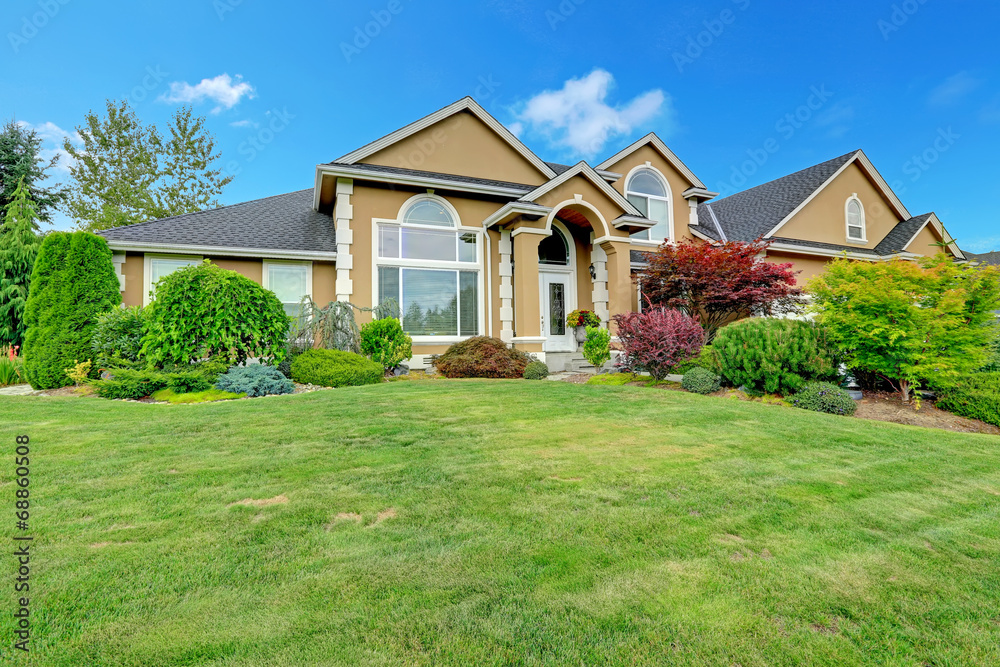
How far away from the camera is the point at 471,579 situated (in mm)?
2189

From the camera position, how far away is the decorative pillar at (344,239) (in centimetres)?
1148

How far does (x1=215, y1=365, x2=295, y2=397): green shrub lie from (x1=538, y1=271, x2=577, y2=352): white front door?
25.2 ft

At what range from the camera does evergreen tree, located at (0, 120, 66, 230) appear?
1934 cm

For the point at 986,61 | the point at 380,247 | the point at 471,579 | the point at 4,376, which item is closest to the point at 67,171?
the point at 4,376

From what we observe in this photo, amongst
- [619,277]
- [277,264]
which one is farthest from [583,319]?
[277,264]

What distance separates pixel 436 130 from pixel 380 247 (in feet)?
12.1

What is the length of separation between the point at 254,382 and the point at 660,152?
14.1m

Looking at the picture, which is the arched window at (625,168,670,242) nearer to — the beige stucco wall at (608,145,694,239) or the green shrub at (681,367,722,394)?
the beige stucco wall at (608,145,694,239)

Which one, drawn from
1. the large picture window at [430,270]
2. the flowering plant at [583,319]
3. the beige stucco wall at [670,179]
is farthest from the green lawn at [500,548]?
the beige stucco wall at [670,179]

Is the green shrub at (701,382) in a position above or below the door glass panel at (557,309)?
below

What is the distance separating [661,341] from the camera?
9.84 metres

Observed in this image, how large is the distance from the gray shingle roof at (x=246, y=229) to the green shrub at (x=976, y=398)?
1265 centimetres

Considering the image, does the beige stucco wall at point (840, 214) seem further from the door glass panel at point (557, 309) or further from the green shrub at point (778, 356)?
the green shrub at point (778, 356)

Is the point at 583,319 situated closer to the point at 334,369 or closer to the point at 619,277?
the point at 619,277
